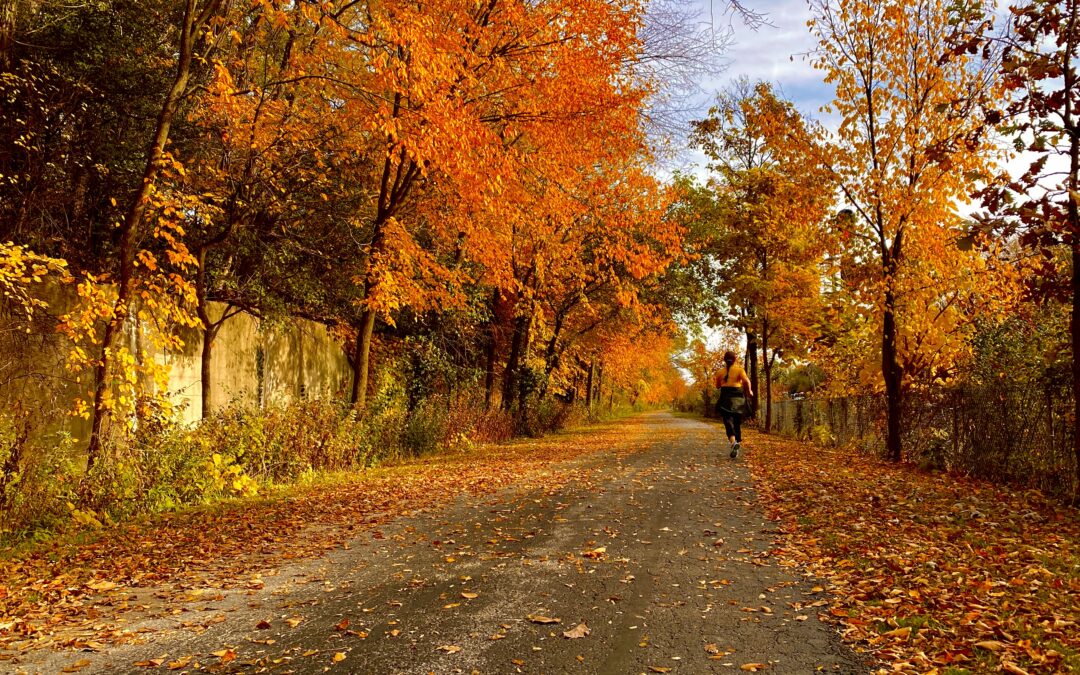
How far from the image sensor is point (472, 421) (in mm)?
18906

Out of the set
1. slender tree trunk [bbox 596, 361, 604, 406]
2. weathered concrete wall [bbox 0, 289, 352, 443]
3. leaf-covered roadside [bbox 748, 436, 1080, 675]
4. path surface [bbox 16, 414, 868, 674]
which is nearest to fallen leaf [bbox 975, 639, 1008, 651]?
leaf-covered roadside [bbox 748, 436, 1080, 675]

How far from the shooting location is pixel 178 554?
645cm

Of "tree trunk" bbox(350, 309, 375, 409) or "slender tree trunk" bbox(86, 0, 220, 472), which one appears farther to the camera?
"tree trunk" bbox(350, 309, 375, 409)

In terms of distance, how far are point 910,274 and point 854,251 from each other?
1.47 meters

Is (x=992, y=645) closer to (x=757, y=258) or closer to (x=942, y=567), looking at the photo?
(x=942, y=567)

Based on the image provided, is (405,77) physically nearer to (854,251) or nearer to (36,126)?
(36,126)

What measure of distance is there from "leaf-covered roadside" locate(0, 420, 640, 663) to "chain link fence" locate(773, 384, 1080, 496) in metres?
6.63

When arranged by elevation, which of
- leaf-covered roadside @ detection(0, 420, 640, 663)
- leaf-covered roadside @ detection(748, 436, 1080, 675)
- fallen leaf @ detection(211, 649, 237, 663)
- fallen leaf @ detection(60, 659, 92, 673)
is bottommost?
leaf-covered roadside @ detection(0, 420, 640, 663)

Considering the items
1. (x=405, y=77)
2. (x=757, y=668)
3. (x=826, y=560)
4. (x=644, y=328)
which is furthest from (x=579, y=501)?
(x=644, y=328)

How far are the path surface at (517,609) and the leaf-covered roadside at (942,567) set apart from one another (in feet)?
1.16

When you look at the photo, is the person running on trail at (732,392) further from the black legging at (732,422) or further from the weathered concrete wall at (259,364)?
A: the weathered concrete wall at (259,364)

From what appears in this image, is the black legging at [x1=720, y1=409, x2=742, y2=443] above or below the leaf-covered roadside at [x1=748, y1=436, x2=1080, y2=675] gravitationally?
above

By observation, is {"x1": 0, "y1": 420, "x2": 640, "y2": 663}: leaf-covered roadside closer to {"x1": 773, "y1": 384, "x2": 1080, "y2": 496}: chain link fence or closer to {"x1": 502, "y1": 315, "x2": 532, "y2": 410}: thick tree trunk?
{"x1": 773, "y1": 384, "x2": 1080, "y2": 496}: chain link fence

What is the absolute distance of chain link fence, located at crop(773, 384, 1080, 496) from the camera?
8875 mm
